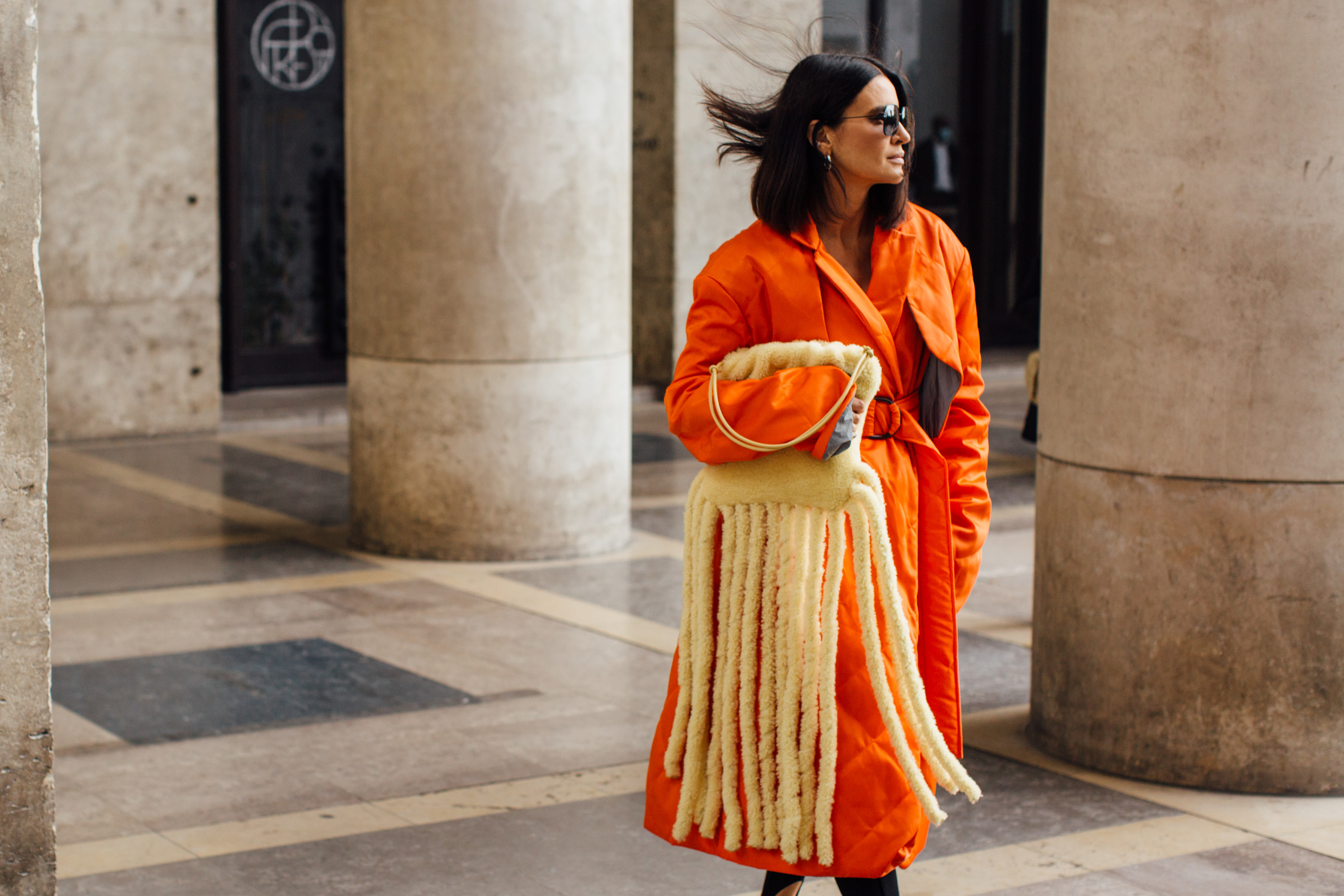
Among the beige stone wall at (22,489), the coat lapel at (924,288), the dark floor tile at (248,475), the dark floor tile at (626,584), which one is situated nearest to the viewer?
the beige stone wall at (22,489)

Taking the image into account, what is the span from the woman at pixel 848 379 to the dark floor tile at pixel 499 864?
89 cm

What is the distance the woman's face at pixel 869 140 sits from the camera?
11.5 feet

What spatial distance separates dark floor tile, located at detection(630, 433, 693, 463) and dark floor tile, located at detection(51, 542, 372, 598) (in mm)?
3513

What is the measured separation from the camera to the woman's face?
3518 mm

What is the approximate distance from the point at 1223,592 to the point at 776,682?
7.32ft

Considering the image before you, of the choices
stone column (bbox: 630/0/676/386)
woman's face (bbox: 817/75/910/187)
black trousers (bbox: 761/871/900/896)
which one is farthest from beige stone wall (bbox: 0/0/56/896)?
stone column (bbox: 630/0/676/386)

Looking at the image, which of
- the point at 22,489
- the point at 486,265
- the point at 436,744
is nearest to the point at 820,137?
the point at 22,489

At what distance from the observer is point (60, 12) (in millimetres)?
12688

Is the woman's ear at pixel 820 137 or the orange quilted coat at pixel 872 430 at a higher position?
the woman's ear at pixel 820 137

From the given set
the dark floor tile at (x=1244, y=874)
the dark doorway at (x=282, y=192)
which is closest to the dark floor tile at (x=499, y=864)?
the dark floor tile at (x=1244, y=874)

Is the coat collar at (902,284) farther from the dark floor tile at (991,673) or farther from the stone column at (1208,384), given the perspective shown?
the dark floor tile at (991,673)

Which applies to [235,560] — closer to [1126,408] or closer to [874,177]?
[1126,408]

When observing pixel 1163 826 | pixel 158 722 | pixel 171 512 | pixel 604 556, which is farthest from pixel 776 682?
pixel 171 512

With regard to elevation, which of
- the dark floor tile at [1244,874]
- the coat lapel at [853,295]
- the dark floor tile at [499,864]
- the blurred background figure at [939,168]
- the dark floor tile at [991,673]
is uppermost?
the blurred background figure at [939,168]
